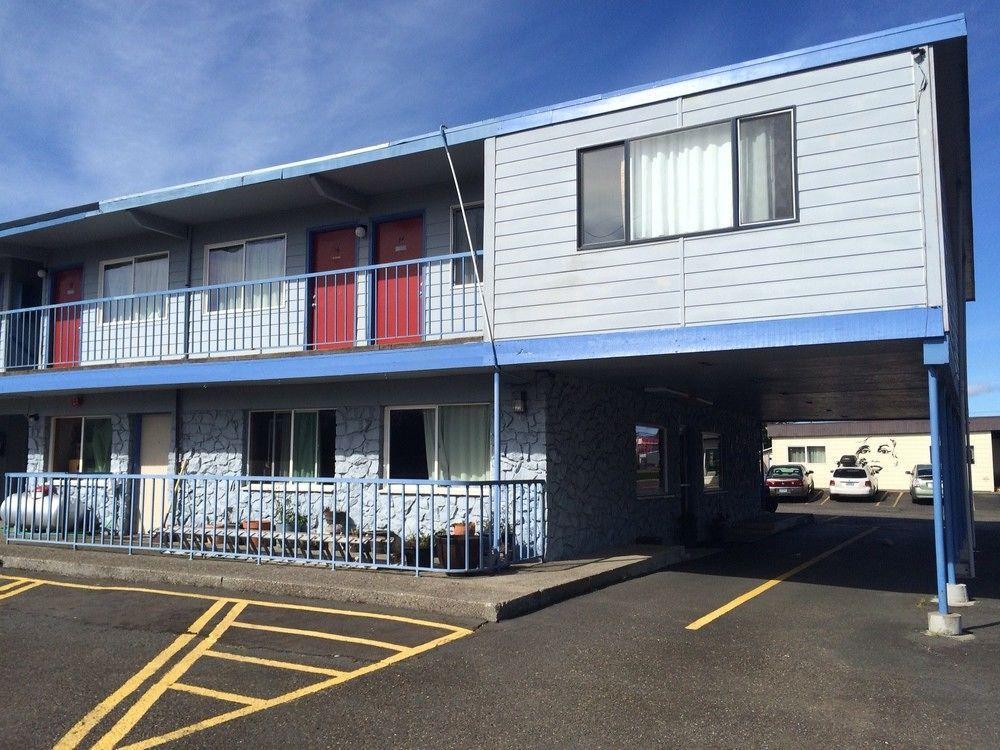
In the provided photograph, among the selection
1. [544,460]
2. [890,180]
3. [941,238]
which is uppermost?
[890,180]

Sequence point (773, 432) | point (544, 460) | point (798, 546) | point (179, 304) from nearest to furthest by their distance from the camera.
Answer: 1. point (544, 460)
2. point (179, 304)
3. point (798, 546)
4. point (773, 432)

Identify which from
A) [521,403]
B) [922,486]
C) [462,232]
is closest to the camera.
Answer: [521,403]

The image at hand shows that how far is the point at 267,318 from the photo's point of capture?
13844 millimetres

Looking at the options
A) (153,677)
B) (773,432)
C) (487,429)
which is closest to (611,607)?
(487,429)

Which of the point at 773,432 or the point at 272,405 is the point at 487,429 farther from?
the point at 773,432

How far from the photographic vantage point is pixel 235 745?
4754 mm

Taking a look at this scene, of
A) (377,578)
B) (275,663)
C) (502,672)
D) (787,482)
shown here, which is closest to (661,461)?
(377,578)

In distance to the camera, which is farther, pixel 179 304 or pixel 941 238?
pixel 179 304

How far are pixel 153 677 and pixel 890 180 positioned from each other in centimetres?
806

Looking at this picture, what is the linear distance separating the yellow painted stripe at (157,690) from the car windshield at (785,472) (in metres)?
28.9

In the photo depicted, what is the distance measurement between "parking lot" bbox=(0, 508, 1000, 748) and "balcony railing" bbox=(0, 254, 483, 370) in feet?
15.1

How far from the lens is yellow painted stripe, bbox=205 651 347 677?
244 inches

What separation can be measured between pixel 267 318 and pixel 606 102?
6857mm

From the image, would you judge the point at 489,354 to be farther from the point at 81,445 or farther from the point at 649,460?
the point at 81,445
